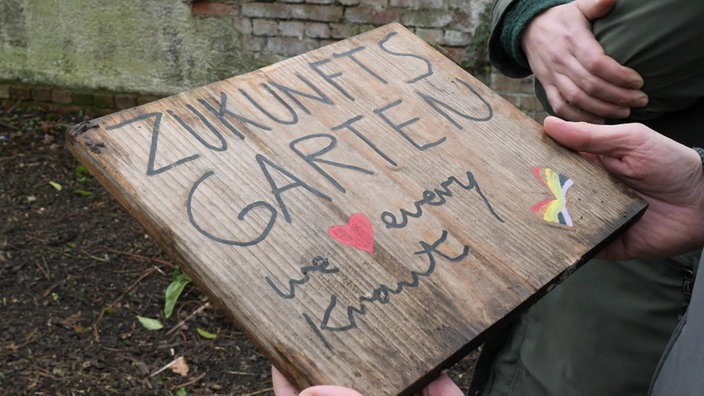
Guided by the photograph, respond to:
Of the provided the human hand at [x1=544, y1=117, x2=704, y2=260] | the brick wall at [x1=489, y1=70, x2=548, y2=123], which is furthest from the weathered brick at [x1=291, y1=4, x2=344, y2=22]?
the human hand at [x1=544, y1=117, x2=704, y2=260]

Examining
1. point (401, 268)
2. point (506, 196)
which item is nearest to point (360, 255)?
point (401, 268)

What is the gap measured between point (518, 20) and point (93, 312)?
6.82 feet

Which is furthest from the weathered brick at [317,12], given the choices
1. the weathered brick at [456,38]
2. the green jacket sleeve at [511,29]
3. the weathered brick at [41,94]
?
the green jacket sleeve at [511,29]

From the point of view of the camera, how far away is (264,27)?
3.89 m

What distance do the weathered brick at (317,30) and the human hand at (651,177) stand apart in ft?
8.32

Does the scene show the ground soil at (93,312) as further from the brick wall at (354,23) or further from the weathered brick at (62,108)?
the brick wall at (354,23)

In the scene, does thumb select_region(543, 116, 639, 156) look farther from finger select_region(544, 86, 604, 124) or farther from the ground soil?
the ground soil

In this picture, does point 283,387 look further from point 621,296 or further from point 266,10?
point 266,10

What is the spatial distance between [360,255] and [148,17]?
320 cm

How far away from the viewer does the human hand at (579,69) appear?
4.98 ft

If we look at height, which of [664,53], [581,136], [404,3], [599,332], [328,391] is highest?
[664,53]

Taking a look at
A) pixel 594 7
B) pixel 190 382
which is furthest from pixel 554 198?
pixel 190 382

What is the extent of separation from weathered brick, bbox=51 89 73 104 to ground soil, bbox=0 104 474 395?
1.97 ft

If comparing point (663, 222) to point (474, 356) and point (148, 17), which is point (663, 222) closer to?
point (474, 356)
